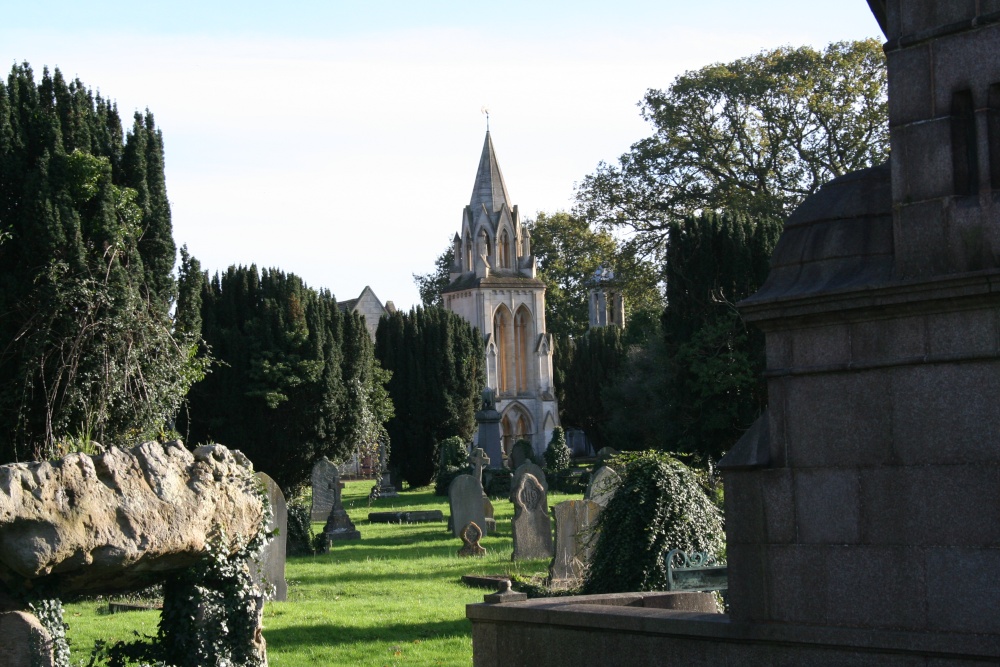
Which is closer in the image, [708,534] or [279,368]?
[708,534]

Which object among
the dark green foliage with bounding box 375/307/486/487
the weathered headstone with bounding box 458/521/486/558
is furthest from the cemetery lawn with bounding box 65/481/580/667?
the dark green foliage with bounding box 375/307/486/487

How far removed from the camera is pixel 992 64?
5832mm

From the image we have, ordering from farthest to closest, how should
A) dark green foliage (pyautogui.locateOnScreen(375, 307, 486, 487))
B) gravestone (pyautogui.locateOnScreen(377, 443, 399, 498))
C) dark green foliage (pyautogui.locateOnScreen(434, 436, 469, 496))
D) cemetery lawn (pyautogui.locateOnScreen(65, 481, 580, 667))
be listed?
dark green foliage (pyautogui.locateOnScreen(375, 307, 486, 487)) → gravestone (pyautogui.locateOnScreen(377, 443, 399, 498)) → dark green foliage (pyautogui.locateOnScreen(434, 436, 469, 496)) → cemetery lawn (pyautogui.locateOnScreen(65, 481, 580, 667))

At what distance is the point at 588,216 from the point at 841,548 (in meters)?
33.5

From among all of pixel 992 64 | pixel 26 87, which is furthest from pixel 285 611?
pixel 992 64

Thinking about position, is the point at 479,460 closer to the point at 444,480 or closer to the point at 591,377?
the point at 444,480

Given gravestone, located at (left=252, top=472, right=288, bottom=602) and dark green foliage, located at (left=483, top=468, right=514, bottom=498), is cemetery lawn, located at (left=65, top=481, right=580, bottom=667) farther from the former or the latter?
dark green foliage, located at (left=483, top=468, right=514, bottom=498)

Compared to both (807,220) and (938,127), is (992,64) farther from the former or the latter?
(807,220)

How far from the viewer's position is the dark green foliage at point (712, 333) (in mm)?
29516

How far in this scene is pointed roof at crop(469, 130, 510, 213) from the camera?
6888 cm

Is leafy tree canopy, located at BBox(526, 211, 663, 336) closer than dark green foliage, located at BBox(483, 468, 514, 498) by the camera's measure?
No

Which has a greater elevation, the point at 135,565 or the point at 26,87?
the point at 26,87

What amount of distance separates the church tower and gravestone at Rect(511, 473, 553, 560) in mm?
46655

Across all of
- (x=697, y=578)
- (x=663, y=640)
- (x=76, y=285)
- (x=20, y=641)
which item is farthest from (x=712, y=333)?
(x=663, y=640)
